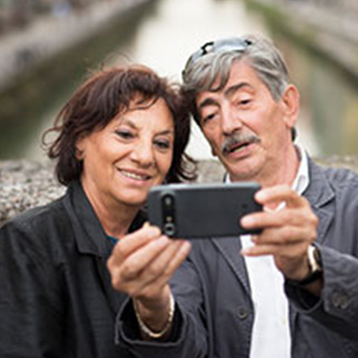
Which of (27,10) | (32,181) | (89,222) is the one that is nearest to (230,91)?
(89,222)

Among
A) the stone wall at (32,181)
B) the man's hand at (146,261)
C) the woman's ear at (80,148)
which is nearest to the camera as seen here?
the man's hand at (146,261)

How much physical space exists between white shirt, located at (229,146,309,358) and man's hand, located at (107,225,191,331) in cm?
60

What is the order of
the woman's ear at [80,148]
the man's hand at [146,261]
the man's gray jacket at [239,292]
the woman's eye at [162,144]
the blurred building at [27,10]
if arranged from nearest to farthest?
the man's hand at [146,261] → the man's gray jacket at [239,292] → the woman's eye at [162,144] → the woman's ear at [80,148] → the blurred building at [27,10]

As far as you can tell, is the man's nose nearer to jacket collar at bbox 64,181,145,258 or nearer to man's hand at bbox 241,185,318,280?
jacket collar at bbox 64,181,145,258

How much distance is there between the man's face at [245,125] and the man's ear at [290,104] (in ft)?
0.22

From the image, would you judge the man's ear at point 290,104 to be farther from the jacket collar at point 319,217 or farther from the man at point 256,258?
the jacket collar at point 319,217

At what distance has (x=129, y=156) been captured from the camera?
210 centimetres

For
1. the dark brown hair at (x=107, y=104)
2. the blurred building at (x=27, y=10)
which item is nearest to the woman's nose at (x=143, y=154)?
the dark brown hair at (x=107, y=104)

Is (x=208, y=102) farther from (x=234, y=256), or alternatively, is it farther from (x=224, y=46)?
(x=234, y=256)

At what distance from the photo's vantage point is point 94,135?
2227 millimetres

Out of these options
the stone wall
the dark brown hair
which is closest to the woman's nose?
the dark brown hair

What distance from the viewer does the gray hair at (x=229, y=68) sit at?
7.35ft

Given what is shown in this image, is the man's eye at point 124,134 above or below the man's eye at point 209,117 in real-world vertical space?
below

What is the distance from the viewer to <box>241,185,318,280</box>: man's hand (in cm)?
145
